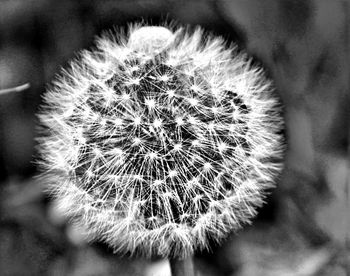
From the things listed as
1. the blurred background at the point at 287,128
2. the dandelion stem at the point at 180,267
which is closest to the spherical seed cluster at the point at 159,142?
the dandelion stem at the point at 180,267

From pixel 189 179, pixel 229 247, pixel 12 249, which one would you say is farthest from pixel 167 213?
pixel 12 249

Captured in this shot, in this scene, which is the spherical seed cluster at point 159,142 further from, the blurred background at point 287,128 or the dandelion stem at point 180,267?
the blurred background at point 287,128

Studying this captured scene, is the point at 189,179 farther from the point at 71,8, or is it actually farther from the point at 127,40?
the point at 71,8

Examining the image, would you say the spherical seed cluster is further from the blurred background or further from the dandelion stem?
the blurred background

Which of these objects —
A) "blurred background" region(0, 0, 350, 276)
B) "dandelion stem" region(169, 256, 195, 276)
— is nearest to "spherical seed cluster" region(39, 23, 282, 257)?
"dandelion stem" region(169, 256, 195, 276)

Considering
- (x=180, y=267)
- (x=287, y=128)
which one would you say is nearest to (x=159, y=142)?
(x=180, y=267)
